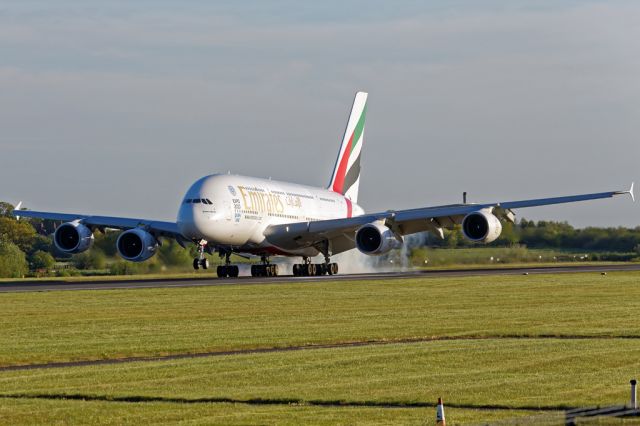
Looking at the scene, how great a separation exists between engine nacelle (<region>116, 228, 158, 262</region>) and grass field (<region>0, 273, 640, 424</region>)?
18.6 meters

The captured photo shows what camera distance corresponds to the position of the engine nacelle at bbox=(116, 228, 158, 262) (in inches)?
2598

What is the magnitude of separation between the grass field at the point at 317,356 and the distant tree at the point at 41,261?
122ft

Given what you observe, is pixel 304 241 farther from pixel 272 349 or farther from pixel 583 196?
pixel 272 349

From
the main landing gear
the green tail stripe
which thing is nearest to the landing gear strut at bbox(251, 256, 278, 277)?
the main landing gear

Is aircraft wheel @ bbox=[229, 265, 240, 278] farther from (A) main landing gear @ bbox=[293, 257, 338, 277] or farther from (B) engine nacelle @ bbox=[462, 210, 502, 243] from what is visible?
(B) engine nacelle @ bbox=[462, 210, 502, 243]

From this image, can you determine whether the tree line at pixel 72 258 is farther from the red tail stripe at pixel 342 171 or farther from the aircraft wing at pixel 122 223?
the red tail stripe at pixel 342 171

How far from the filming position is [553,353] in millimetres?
25766

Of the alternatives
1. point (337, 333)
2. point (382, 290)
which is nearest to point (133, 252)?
point (382, 290)

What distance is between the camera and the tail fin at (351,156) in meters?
85.0

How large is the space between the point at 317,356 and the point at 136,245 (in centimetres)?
4228

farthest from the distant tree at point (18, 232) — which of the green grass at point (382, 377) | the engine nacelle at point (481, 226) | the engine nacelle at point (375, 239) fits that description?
the green grass at point (382, 377)

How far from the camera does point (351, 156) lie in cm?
8675

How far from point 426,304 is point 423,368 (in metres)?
18.9

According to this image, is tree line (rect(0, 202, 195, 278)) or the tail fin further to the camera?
the tail fin
